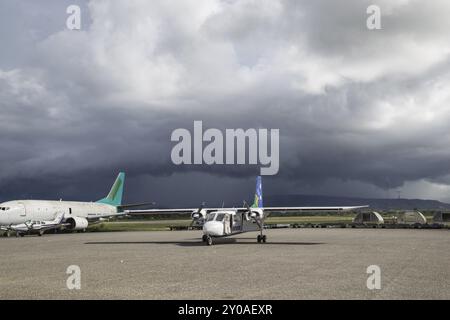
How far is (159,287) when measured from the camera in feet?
48.4

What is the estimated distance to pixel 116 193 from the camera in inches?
3324

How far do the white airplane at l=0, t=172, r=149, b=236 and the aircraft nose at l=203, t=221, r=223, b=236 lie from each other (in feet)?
107

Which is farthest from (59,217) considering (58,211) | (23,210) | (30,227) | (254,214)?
(254,214)

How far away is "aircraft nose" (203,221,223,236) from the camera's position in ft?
103

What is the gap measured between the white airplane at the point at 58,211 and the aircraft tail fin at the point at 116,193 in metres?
1.36

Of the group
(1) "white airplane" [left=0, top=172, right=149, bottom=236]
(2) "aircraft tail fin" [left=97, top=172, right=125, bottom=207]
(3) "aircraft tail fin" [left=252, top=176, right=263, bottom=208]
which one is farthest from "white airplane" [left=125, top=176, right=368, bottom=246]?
(2) "aircraft tail fin" [left=97, top=172, right=125, bottom=207]

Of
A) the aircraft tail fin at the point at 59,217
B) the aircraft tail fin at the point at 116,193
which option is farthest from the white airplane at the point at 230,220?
the aircraft tail fin at the point at 116,193

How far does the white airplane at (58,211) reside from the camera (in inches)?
2126

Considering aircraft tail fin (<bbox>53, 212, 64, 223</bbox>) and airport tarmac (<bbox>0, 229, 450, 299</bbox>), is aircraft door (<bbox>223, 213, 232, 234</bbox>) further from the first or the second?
aircraft tail fin (<bbox>53, 212, 64, 223</bbox>)

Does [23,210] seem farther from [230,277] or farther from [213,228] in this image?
[230,277]

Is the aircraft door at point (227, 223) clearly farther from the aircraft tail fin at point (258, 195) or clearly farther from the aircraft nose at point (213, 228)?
the aircraft tail fin at point (258, 195)

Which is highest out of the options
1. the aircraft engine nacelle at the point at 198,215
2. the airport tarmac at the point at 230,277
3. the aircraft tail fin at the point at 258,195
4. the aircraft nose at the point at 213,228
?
the aircraft tail fin at the point at 258,195
